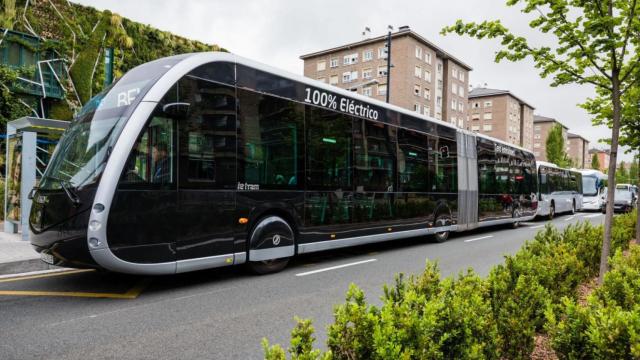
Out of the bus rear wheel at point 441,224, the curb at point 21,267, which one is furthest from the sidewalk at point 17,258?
the bus rear wheel at point 441,224

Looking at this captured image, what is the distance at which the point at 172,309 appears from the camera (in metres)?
4.86

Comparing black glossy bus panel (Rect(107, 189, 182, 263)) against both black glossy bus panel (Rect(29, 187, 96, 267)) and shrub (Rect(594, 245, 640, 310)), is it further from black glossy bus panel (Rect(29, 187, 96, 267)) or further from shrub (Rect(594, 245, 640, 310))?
shrub (Rect(594, 245, 640, 310))

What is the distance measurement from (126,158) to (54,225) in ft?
3.97

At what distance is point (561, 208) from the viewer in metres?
24.8

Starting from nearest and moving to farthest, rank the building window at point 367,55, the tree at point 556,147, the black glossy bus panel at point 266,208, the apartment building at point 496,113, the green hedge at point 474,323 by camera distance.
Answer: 1. the green hedge at point 474,323
2. the black glossy bus panel at point 266,208
3. the building window at point 367,55
4. the tree at point 556,147
5. the apartment building at point 496,113

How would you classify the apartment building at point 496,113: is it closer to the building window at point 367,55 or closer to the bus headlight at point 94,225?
the building window at point 367,55

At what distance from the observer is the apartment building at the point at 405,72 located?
5041cm

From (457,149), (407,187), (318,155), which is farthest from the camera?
(457,149)

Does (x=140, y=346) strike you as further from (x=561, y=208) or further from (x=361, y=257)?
(x=561, y=208)

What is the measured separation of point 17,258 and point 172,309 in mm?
4663

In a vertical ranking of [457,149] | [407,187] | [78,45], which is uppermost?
[78,45]

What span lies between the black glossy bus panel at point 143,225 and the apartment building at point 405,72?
44.5m

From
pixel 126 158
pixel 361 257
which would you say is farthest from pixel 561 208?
pixel 126 158

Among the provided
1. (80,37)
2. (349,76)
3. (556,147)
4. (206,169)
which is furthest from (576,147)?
(206,169)
